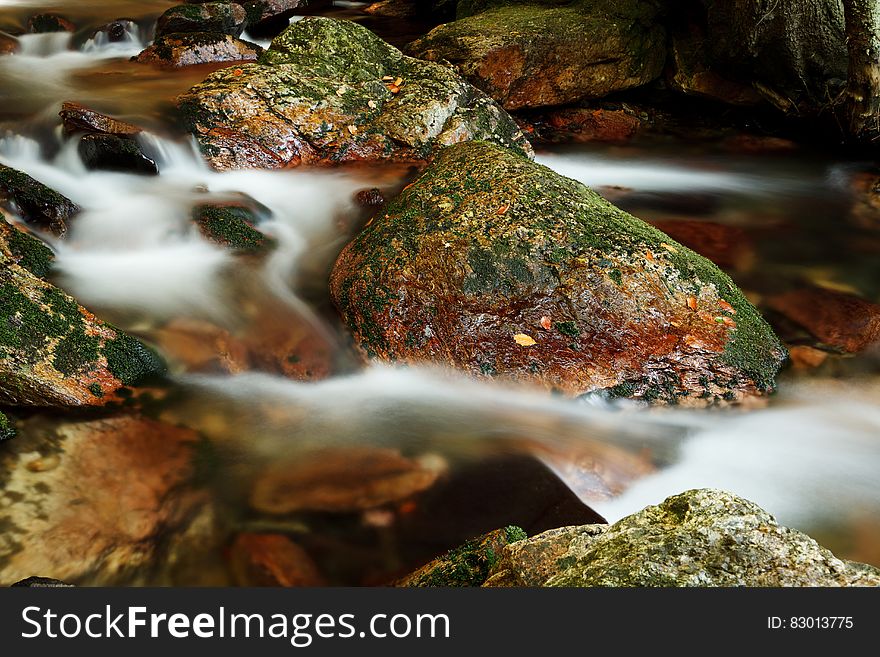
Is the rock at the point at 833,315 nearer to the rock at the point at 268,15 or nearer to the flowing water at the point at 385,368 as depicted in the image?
the flowing water at the point at 385,368

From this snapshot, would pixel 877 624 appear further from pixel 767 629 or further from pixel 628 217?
pixel 628 217

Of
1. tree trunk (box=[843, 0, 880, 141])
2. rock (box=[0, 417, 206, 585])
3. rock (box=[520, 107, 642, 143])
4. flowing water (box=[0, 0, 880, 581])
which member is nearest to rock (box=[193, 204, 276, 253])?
flowing water (box=[0, 0, 880, 581])

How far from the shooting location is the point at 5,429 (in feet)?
11.7

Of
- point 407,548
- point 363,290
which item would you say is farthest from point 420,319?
point 407,548

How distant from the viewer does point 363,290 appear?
470 cm

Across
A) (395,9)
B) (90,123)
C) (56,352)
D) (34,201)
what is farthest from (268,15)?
(56,352)

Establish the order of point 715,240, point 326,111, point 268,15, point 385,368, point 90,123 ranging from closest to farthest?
point 385,368
point 90,123
point 715,240
point 326,111
point 268,15

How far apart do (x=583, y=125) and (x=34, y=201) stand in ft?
22.3

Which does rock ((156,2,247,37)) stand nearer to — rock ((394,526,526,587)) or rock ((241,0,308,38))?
rock ((241,0,308,38))

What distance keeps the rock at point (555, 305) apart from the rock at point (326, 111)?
2373 mm

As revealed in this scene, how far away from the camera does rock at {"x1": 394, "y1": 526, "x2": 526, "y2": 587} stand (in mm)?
2543

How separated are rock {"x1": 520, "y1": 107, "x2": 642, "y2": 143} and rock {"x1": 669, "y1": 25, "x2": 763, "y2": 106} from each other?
2.72ft

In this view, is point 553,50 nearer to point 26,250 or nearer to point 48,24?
point 26,250

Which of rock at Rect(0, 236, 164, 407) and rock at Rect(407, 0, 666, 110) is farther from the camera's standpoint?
rock at Rect(407, 0, 666, 110)
